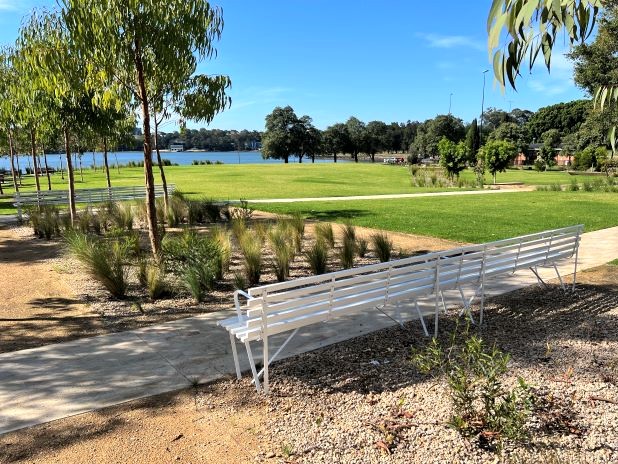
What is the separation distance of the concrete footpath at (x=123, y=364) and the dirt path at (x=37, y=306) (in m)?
0.48

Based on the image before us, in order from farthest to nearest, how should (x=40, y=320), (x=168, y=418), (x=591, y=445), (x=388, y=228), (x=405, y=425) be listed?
(x=388, y=228), (x=40, y=320), (x=168, y=418), (x=405, y=425), (x=591, y=445)

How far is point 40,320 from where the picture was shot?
255 inches

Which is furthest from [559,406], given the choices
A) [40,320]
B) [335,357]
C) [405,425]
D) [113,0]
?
[113,0]

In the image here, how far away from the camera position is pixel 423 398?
13.4 feet

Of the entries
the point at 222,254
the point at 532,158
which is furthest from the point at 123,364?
the point at 532,158

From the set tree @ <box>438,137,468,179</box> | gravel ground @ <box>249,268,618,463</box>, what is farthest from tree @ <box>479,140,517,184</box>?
gravel ground @ <box>249,268,618,463</box>

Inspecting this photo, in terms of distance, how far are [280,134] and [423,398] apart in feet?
317

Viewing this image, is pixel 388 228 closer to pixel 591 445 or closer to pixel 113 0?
pixel 113 0

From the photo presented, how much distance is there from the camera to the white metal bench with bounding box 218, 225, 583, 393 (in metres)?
4.32

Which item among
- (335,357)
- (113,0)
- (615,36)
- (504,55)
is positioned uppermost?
(615,36)

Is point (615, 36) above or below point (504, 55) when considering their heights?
above

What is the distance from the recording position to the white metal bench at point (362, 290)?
170 inches

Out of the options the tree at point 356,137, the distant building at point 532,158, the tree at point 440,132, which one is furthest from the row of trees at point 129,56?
the tree at point 356,137

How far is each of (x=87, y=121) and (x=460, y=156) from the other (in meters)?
32.8
